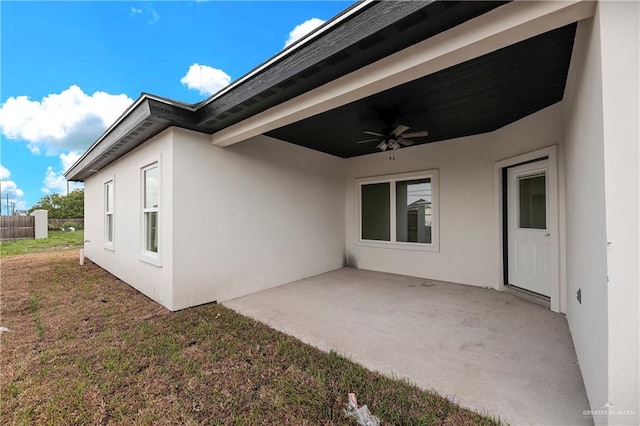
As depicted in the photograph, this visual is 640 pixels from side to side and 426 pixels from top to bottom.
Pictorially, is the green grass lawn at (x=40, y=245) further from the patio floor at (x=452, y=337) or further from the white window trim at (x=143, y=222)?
the patio floor at (x=452, y=337)

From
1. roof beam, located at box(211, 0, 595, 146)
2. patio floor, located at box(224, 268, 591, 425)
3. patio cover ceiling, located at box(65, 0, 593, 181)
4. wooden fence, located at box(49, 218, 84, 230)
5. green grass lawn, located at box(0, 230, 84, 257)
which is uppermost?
patio cover ceiling, located at box(65, 0, 593, 181)

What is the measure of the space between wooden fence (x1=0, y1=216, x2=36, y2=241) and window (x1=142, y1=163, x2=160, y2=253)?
43.6 ft

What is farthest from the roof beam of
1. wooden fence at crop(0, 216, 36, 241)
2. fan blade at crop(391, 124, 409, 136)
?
wooden fence at crop(0, 216, 36, 241)

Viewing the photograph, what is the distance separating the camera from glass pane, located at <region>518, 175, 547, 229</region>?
13.2 feet

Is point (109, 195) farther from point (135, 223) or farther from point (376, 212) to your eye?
point (376, 212)

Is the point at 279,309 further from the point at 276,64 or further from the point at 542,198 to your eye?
the point at 542,198

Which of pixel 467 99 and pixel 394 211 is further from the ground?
pixel 467 99

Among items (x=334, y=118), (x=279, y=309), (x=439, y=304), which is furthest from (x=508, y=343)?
(x=334, y=118)

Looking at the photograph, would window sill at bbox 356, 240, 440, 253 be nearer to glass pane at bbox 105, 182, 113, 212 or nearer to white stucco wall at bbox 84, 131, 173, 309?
white stucco wall at bbox 84, 131, 173, 309

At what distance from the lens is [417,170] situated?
222 inches

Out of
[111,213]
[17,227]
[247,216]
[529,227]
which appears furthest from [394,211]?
[17,227]

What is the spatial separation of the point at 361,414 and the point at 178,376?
156cm

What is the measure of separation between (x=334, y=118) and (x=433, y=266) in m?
3.58

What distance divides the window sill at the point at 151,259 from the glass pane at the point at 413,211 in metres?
4.68
